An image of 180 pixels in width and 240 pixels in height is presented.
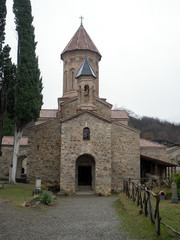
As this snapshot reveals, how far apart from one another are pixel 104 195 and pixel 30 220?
8.79m

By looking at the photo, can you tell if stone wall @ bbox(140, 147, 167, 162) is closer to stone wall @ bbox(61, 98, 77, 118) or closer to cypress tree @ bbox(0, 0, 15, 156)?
stone wall @ bbox(61, 98, 77, 118)

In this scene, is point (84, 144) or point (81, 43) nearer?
point (84, 144)

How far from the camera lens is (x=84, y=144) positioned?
16016mm

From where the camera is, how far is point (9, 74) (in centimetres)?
1545

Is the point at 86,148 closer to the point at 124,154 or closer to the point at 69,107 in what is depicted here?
the point at 124,154

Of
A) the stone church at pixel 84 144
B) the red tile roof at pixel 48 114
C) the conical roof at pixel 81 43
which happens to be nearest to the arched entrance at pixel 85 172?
the stone church at pixel 84 144

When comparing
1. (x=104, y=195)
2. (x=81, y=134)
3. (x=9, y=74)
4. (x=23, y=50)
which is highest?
(x=23, y=50)

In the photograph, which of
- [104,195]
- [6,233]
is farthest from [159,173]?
[6,233]

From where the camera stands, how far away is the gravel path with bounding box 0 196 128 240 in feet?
19.2

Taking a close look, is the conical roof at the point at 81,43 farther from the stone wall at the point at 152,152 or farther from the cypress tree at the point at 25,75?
the stone wall at the point at 152,152

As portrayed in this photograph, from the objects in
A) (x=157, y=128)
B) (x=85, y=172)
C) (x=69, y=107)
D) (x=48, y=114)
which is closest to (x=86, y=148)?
(x=85, y=172)

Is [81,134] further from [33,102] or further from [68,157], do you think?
[33,102]

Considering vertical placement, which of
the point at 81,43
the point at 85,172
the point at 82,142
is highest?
the point at 81,43

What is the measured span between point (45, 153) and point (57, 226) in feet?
37.6
